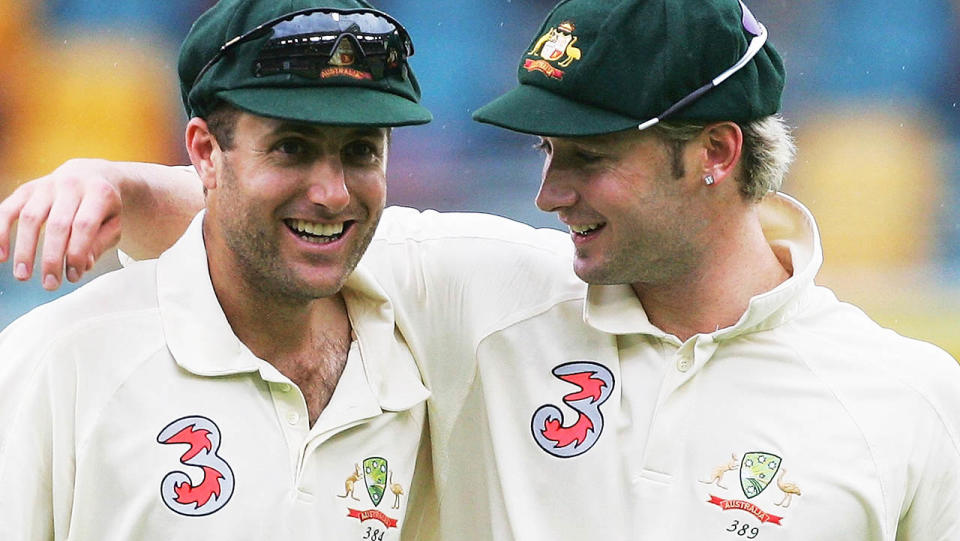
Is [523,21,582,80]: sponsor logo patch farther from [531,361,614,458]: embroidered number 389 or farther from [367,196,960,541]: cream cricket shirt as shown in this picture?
[531,361,614,458]: embroidered number 389

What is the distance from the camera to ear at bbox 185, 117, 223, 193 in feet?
8.75

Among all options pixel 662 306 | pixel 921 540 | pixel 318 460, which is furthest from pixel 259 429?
pixel 921 540

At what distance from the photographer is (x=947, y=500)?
2.79 meters

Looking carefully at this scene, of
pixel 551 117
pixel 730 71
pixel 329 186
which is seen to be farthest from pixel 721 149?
pixel 329 186

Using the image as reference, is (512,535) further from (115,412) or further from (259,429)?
(115,412)

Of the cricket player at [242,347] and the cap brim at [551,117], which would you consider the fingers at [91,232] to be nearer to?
the cricket player at [242,347]

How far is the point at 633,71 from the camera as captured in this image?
2838mm

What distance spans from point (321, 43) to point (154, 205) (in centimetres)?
56

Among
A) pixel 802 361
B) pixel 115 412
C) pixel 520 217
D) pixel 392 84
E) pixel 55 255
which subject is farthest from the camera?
pixel 520 217

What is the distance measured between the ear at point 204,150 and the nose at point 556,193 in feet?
2.27

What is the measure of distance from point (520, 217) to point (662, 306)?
3.62 metres

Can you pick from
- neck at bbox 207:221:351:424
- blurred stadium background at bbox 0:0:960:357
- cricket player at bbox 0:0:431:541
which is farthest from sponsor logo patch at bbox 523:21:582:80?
blurred stadium background at bbox 0:0:960:357

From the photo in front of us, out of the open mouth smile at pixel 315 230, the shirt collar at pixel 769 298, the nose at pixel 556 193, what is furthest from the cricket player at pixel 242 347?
the shirt collar at pixel 769 298

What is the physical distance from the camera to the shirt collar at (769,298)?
9.34 feet
